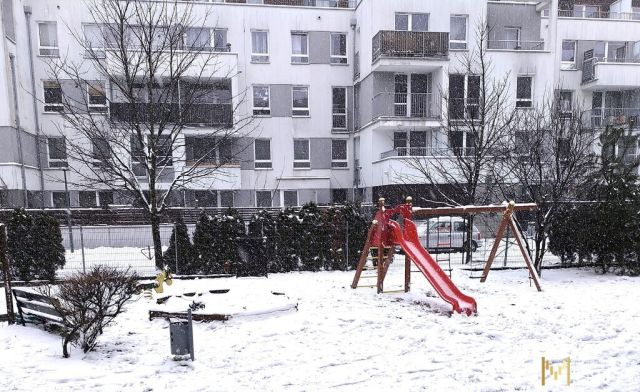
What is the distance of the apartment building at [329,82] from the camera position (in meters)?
21.3

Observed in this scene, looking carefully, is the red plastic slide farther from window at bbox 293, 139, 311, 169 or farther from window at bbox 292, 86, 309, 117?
window at bbox 292, 86, 309, 117

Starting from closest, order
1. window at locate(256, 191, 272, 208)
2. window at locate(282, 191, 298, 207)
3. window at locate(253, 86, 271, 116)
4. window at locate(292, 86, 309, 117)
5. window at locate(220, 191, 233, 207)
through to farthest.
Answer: window at locate(220, 191, 233, 207) → window at locate(256, 191, 272, 208) → window at locate(253, 86, 271, 116) → window at locate(282, 191, 298, 207) → window at locate(292, 86, 309, 117)

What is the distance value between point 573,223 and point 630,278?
2.03m

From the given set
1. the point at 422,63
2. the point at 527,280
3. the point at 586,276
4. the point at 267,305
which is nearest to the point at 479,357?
the point at 267,305

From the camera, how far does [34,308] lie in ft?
21.3

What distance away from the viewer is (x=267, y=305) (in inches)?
299

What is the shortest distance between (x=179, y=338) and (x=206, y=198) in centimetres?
1781

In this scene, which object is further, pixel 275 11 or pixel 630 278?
pixel 275 11

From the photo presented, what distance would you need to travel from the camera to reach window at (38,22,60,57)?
22.1 metres

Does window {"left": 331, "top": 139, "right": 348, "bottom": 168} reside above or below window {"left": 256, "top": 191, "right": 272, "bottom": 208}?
above

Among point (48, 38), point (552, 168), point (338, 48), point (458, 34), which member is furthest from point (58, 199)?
point (458, 34)

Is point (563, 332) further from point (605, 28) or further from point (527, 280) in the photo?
point (605, 28)

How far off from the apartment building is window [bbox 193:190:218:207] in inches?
3.3

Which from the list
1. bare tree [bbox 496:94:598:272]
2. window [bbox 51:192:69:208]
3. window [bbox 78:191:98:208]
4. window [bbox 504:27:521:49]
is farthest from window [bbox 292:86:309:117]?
bare tree [bbox 496:94:598:272]
